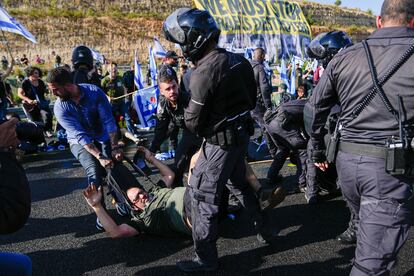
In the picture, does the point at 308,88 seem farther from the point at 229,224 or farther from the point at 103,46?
the point at 103,46

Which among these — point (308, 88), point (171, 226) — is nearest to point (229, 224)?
point (171, 226)

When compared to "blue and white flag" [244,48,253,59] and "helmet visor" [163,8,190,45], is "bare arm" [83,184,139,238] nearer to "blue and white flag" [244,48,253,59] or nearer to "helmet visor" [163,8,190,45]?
"helmet visor" [163,8,190,45]

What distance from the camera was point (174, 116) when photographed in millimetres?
4203

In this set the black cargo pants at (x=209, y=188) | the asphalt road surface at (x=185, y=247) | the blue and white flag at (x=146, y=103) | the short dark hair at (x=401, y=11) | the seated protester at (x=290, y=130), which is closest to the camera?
the short dark hair at (x=401, y=11)

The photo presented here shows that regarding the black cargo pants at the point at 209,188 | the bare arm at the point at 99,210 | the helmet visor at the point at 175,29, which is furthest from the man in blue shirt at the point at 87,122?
the helmet visor at the point at 175,29

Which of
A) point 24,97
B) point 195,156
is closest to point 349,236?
point 195,156

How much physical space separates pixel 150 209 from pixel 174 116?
3.40ft

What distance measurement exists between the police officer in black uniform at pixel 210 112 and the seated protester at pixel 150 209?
17.1 inches

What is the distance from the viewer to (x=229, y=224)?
399 cm

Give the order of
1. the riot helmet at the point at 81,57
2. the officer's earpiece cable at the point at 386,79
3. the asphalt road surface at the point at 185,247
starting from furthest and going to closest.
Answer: the riot helmet at the point at 81,57
the asphalt road surface at the point at 185,247
the officer's earpiece cable at the point at 386,79

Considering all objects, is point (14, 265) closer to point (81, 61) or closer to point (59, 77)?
point (59, 77)

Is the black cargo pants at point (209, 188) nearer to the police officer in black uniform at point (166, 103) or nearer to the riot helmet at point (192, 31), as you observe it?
the riot helmet at point (192, 31)

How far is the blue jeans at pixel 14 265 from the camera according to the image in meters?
1.87

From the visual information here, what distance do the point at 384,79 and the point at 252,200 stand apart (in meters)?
1.68
